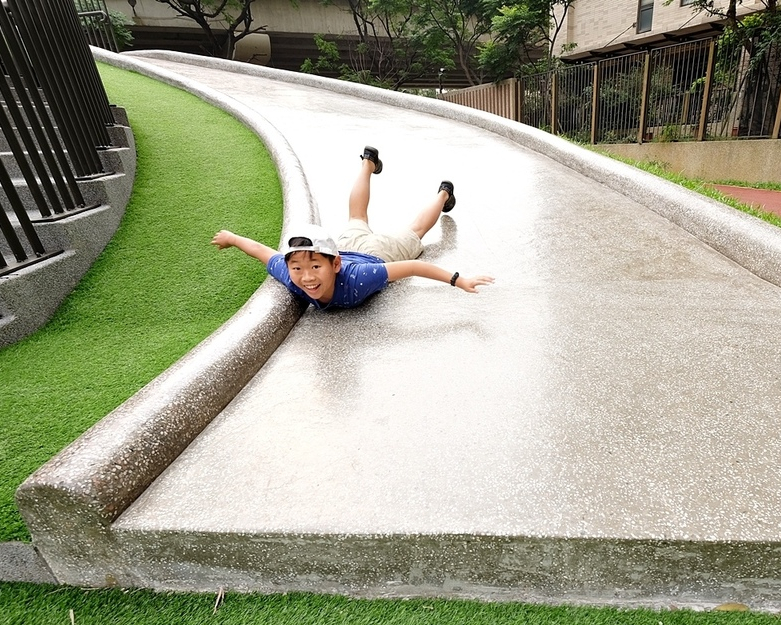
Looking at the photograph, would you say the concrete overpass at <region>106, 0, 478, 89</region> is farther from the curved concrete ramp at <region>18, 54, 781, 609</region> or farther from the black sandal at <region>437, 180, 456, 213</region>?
the curved concrete ramp at <region>18, 54, 781, 609</region>

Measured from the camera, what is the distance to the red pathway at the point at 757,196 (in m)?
7.08

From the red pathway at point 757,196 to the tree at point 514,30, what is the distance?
37.0 ft

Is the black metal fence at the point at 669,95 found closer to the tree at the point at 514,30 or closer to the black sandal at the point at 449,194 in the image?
the tree at the point at 514,30

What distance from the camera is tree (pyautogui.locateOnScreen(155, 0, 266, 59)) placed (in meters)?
21.7

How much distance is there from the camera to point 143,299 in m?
3.00

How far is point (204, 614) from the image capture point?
1.44 metres

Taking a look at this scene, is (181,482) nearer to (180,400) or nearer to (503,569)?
(180,400)

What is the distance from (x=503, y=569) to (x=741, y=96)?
1091cm

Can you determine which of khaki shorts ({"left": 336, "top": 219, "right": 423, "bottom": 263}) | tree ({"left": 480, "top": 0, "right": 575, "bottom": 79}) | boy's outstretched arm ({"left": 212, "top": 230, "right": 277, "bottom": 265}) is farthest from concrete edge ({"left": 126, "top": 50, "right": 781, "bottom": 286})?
tree ({"left": 480, "top": 0, "right": 575, "bottom": 79})

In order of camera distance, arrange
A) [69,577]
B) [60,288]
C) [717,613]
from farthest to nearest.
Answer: [60,288], [69,577], [717,613]

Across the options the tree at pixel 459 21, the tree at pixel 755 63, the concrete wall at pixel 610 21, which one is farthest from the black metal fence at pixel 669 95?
the tree at pixel 459 21

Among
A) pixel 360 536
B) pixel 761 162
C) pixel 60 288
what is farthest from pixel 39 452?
pixel 761 162

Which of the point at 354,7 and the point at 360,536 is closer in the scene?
the point at 360,536

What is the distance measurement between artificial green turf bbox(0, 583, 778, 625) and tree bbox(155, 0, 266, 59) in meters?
25.4
